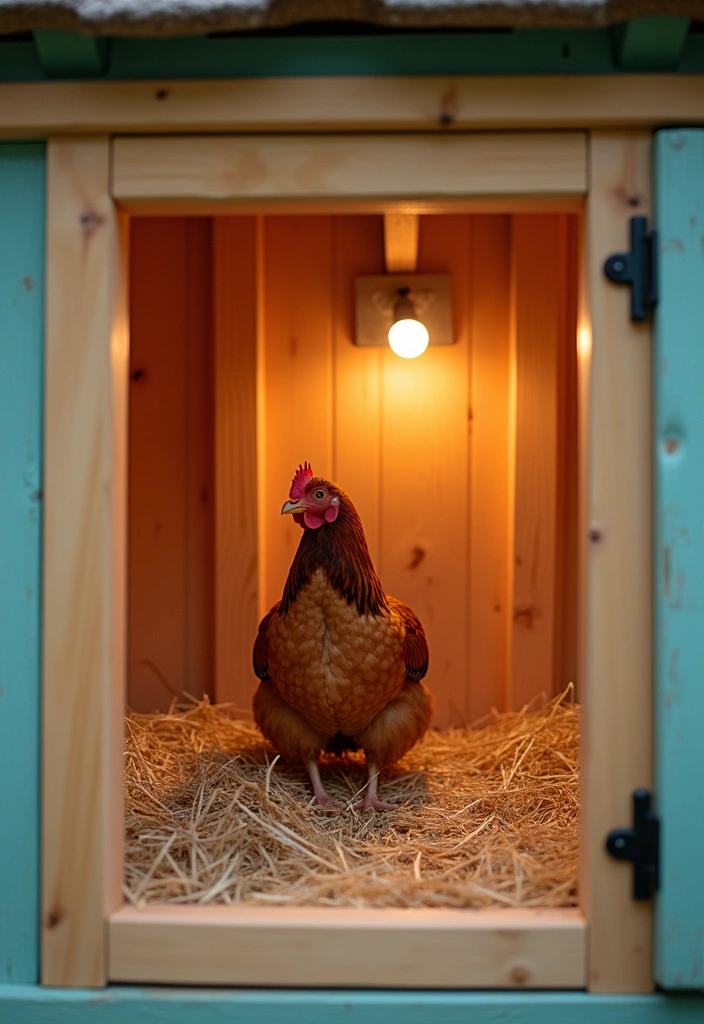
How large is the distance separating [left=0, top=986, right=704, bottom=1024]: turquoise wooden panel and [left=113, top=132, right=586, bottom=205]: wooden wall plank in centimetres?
133

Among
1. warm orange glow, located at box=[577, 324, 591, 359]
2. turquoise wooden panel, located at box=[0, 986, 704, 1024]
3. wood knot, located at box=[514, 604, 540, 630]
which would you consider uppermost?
warm orange glow, located at box=[577, 324, 591, 359]

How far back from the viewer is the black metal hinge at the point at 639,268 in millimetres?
1494

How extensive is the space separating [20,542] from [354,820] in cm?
102

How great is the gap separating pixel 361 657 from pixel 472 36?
1306 millimetres

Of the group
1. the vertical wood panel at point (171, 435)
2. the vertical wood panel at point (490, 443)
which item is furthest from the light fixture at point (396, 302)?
the vertical wood panel at point (171, 435)

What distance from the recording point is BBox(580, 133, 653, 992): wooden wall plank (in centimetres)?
150

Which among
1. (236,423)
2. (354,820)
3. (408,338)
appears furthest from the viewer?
(236,423)

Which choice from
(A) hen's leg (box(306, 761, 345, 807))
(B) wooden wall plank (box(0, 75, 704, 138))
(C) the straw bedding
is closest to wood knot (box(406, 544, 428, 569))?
(C) the straw bedding

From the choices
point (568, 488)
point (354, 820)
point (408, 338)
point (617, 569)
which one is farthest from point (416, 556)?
point (617, 569)

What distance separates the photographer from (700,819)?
148cm

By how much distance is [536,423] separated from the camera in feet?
8.67

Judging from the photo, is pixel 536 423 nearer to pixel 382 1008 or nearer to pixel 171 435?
pixel 171 435

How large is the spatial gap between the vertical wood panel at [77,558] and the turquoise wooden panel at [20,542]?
33 millimetres

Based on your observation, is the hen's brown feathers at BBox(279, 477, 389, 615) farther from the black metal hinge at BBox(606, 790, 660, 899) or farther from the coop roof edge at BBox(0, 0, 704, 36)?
the coop roof edge at BBox(0, 0, 704, 36)
